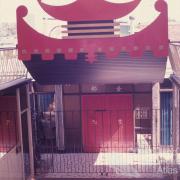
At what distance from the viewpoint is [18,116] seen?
9406mm

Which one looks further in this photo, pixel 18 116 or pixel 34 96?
pixel 34 96

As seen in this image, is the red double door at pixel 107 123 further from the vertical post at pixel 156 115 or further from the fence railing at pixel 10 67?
the fence railing at pixel 10 67

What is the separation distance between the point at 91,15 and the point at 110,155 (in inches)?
286

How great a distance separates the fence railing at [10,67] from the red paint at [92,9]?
3.26 meters

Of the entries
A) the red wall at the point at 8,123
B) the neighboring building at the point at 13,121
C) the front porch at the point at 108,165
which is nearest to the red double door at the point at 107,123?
the front porch at the point at 108,165

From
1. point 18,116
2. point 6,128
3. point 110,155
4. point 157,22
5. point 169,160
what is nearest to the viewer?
point 157,22

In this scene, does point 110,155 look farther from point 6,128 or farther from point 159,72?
point 159,72

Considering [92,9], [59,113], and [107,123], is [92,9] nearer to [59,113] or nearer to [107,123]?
[59,113]

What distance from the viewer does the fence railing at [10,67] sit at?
1000cm

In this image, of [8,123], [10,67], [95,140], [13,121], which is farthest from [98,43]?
[95,140]

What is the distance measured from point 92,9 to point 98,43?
0.77 metres

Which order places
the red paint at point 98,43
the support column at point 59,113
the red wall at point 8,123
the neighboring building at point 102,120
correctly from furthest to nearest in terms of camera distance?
the support column at point 59,113 → the red wall at point 8,123 → the neighboring building at point 102,120 → the red paint at point 98,43

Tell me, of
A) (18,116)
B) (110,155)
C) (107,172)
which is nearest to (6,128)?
(18,116)

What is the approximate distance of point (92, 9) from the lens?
22.9ft
